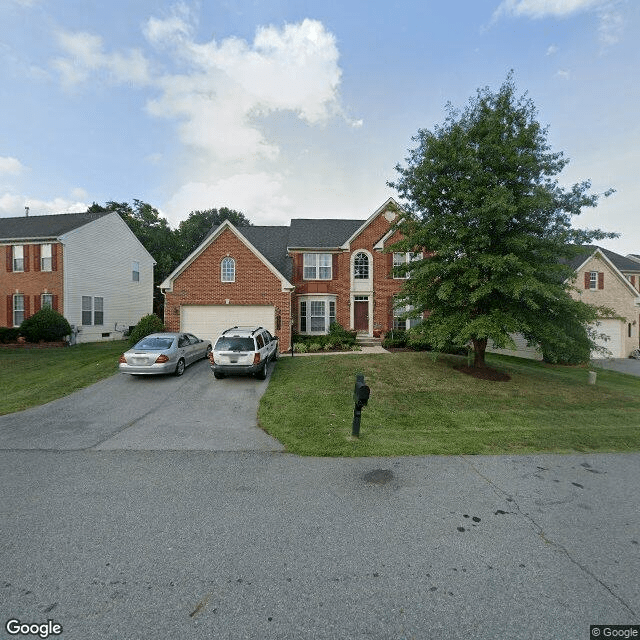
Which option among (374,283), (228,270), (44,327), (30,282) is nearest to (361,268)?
(374,283)

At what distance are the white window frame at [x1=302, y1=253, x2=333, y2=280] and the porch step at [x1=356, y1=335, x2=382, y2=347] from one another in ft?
13.9

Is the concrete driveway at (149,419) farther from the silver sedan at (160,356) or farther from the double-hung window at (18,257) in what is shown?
the double-hung window at (18,257)

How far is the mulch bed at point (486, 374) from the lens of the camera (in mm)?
11750

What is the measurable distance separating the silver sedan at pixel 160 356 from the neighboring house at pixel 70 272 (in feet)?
44.2

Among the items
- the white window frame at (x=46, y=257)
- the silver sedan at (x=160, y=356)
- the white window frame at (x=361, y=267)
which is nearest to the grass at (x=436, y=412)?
the silver sedan at (x=160, y=356)

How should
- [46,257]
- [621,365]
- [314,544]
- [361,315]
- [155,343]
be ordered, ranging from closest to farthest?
[314,544]
[155,343]
[621,365]
[361,315]
[46,257]

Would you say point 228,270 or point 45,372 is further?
point 228,270

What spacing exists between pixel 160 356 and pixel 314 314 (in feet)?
35.0

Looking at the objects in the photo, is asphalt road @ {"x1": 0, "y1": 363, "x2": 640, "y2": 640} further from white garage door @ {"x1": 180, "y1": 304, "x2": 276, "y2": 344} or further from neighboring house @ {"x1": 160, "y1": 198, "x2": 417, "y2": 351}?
white garage door @ {"x1": 180, "y1": 304, "x2": 276, "y2": 344}

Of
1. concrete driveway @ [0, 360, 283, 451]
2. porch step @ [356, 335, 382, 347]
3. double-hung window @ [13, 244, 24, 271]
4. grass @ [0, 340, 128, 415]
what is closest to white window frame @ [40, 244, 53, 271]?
double-hung window @ [13, 244, 24, 271]

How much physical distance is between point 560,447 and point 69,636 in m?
7.39

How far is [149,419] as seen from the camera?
7.90 m

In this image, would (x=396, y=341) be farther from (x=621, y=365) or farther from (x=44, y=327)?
(x=44, y=327)

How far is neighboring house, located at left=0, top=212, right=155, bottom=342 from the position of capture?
21672mm
